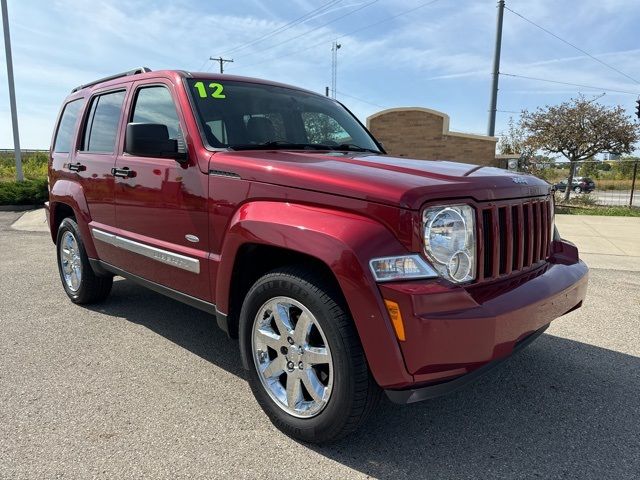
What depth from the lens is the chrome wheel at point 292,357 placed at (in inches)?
95.0

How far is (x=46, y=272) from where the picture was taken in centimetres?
632

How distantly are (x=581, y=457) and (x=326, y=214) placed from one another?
1.74m

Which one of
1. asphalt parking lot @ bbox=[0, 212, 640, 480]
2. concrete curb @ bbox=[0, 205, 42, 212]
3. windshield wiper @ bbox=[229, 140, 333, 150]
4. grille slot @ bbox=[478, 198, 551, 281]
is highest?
windshield wiper @ bbox=[229, 140, 333, 150]

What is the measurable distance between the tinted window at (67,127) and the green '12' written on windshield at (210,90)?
6.53ft

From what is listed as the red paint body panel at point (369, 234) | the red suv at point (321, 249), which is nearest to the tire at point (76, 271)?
the red suv at point (321, 249)

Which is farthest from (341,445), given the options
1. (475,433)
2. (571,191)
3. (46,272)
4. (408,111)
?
(571,191)

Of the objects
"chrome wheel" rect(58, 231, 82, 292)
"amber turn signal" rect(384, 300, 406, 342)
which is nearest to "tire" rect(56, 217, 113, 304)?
"chrome wheel" rect(58, 231, 82, 292)

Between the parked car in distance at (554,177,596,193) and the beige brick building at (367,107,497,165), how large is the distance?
19.1 feet

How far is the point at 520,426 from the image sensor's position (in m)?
2.70

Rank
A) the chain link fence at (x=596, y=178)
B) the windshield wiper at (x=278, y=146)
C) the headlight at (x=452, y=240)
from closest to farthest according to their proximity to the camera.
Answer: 1. the headlight at (x=452, y=240)
2. the windshield wiper at (x=278, y=146)
3. the chain link fence at (x=596, y=178)

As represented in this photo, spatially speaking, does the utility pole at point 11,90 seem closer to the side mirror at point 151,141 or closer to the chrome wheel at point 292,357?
the side mirror at point 151,141

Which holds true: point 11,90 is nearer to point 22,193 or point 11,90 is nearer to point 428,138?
point 22,193

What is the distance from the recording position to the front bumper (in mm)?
2031

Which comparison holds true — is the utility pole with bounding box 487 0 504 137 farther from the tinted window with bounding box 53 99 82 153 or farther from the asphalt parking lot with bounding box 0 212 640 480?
the tinted window with bounding box 53 99 82 153
